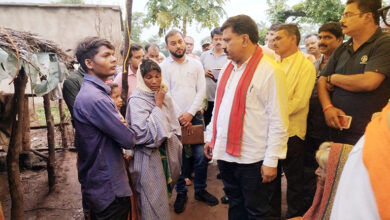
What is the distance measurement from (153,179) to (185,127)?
36.4 inches

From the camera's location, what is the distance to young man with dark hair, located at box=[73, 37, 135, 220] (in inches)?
73.1

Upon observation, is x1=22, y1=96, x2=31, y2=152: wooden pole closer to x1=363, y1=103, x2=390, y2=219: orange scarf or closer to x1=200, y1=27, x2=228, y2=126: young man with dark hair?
x1=200, y1=27, x2=228, y2=126: young man with dark hair

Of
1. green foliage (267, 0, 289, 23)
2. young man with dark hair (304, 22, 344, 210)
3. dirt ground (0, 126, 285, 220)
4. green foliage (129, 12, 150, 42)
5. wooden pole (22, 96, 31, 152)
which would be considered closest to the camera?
young man with dark hair (304, 22, 344, 210)

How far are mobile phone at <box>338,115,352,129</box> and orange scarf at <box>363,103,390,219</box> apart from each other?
159cm

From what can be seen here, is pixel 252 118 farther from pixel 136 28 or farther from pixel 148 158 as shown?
pixel 136 28

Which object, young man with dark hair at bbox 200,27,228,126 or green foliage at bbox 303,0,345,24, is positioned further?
green foliage at bbox 303,0,345,24

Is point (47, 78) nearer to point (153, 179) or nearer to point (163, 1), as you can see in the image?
point (153, 179)

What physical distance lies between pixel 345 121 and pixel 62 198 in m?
4.18

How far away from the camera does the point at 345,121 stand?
212cm

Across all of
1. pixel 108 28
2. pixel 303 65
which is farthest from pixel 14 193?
pixel 108 28

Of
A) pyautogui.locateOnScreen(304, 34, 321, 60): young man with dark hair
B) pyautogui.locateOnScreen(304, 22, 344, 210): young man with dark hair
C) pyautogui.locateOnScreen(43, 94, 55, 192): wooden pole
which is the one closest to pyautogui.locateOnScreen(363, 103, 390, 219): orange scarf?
pyautogui.locateOnScreen(304, 22, 344, 210): young man with dark hair

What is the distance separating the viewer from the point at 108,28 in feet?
36.4

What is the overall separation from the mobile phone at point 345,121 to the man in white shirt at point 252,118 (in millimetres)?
534

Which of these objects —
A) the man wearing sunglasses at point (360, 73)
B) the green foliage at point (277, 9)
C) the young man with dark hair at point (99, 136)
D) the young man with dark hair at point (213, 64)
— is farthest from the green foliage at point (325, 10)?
the young man with dark hair at point (99, 136)
